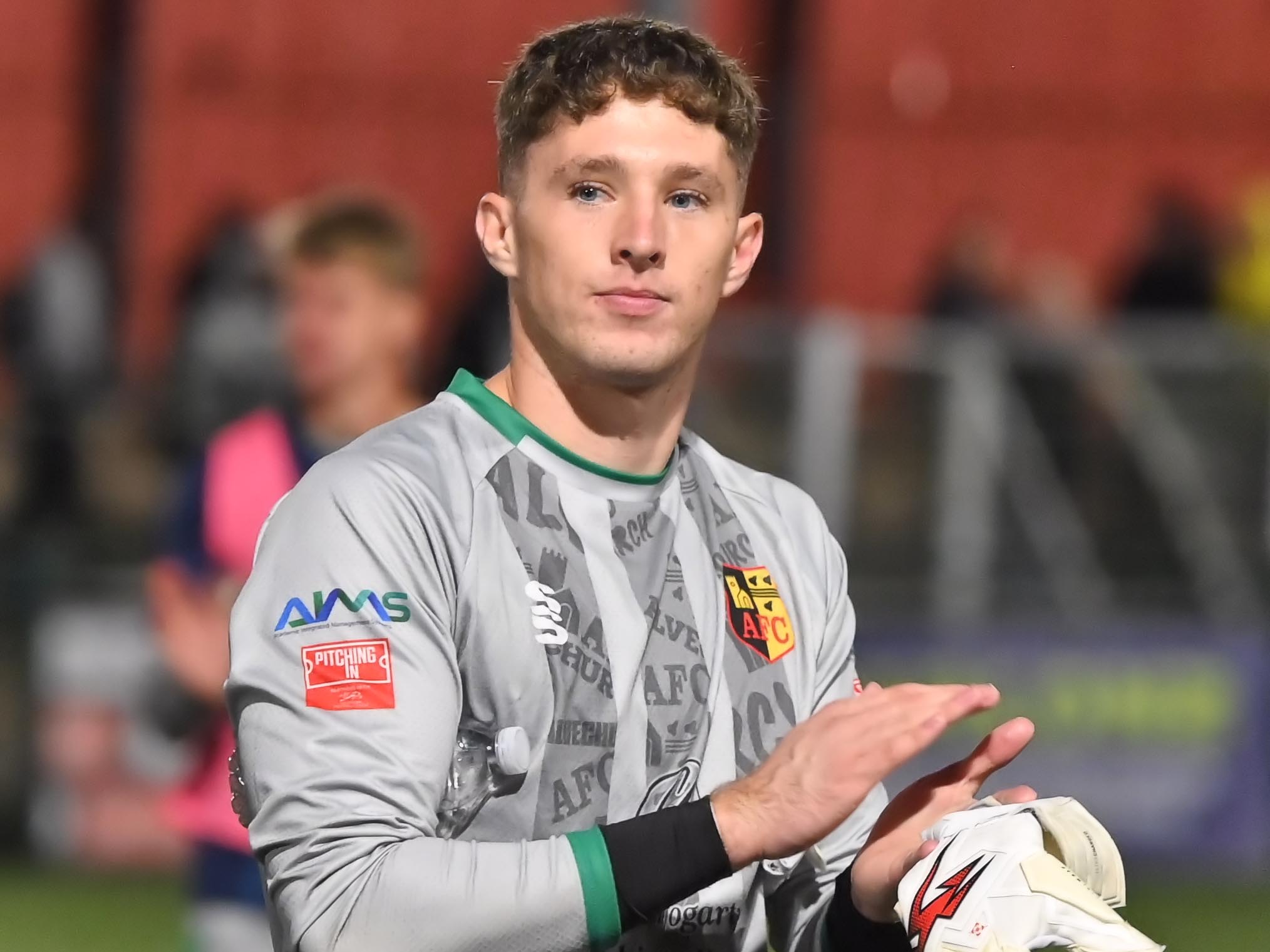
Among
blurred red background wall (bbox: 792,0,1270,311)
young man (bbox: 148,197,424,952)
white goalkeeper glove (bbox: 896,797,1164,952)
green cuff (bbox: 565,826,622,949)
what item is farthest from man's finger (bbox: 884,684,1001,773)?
blurred red background wall (bbox: 792,0,1270,311)

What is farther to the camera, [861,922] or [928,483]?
[928,483]

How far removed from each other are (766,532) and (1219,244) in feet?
31.6

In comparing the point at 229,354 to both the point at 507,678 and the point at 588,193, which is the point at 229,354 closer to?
the point at 588,193

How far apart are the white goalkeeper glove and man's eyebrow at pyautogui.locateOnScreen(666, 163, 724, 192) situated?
0.99 m

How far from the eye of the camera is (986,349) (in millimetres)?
10641

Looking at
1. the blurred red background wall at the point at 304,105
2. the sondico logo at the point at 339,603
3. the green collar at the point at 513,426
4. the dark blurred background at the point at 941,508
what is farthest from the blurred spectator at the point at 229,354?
the sondico logo at the point at 339,603

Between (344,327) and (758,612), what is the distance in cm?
278

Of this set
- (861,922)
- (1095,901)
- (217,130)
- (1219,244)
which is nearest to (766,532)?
(861,922)

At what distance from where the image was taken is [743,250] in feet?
11.6

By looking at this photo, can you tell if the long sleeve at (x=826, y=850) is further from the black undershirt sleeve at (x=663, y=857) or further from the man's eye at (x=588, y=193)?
the man's eye at (x=588, y=193)

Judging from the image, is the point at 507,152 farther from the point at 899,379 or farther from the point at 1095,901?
the point at 899,379

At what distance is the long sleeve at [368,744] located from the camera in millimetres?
2838

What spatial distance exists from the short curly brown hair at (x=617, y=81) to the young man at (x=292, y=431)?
255cm

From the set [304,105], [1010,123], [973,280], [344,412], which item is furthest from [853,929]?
[1010,123]
